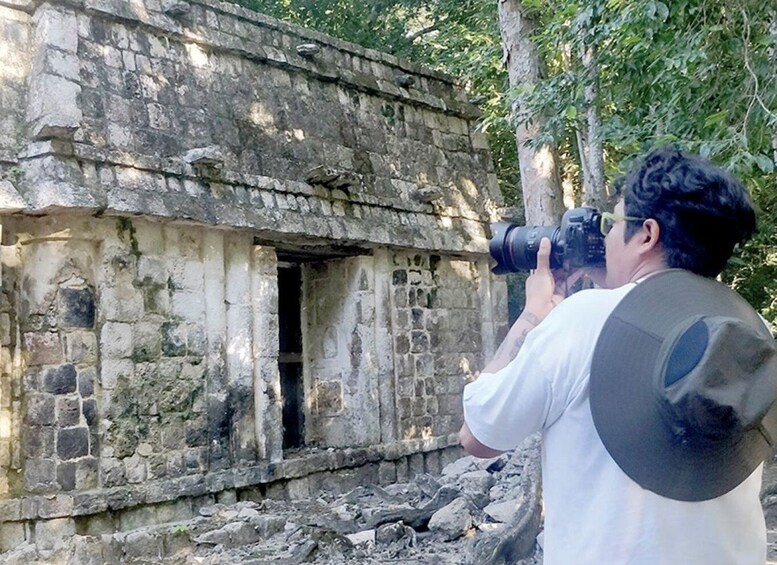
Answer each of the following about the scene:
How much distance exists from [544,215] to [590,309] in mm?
5060

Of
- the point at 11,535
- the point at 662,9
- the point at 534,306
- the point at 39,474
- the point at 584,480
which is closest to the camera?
the point at 584,480

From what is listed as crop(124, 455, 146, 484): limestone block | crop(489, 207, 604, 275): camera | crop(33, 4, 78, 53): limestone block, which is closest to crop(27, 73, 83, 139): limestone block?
crop(33, 4, 78, 53): limestone block

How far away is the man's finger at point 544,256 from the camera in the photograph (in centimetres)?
201

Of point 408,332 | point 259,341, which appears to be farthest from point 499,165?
point 259,341

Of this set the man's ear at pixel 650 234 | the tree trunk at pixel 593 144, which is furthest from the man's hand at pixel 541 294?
the tree trunk at pixel 593 144

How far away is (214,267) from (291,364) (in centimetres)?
195

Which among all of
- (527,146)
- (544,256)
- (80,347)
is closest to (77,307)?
(80,347)

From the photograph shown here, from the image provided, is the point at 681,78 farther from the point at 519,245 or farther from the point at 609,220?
the point at 609,220

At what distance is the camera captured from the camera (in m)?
1.96

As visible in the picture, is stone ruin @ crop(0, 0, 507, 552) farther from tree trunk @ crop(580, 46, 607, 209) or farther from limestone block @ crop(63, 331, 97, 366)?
tree trunk @ crop(580, 46, 607, 209)

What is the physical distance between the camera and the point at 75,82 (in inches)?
248

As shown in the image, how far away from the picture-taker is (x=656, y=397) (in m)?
1.53

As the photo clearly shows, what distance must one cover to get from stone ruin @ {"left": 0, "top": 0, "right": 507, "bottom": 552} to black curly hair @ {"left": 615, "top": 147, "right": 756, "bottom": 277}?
4932 mm

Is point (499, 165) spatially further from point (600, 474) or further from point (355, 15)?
point (600, 474)
